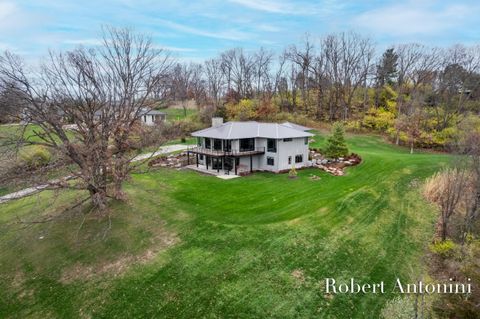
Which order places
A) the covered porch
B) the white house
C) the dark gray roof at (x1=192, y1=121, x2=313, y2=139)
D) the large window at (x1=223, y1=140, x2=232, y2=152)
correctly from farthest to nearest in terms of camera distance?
the large window at (x1=223, y1=140, x2=232, y2=152)
the dark gray roof at (x1=192, y1=121, x2=313, y2=139)
the white house
the covered porch

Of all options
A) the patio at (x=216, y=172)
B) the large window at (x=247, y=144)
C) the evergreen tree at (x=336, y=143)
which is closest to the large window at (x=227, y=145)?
the large window at (x=247, y=144)

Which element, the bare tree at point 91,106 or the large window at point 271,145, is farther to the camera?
the large window at point 271,145

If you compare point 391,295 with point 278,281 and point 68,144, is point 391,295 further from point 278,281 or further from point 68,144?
point 68,144

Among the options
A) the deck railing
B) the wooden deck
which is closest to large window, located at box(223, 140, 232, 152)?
the deck railing

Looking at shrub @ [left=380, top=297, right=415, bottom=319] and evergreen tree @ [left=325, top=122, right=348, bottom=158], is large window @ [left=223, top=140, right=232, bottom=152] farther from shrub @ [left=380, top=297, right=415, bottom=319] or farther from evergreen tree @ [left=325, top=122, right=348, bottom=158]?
shrub @ [left=380, top=297, right=415, bottom=319]

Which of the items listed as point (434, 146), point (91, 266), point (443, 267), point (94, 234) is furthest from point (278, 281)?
point (434, 146)

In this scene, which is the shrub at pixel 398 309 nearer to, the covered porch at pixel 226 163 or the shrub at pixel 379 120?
Answer: the covered porch at pixel 226 163
